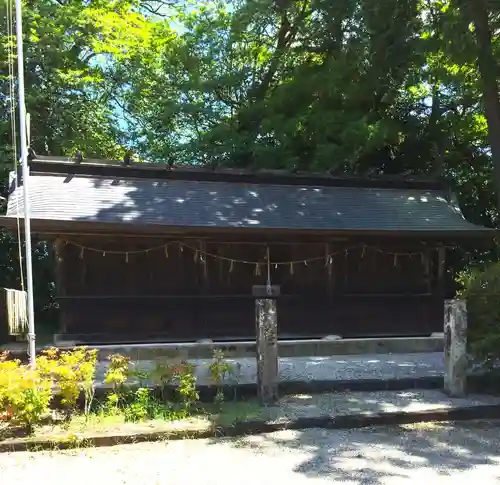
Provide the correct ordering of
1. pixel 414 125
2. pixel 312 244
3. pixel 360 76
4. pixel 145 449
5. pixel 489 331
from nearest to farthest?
pixel 145 449 → pixel 489 331 → pixel 312 244 → pixel 360 76 → pixel 414 125

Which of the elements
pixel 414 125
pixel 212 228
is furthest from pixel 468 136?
pixel 212 228

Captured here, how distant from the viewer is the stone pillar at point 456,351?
818 centimetres

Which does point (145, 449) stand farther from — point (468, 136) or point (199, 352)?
point (468, 136)

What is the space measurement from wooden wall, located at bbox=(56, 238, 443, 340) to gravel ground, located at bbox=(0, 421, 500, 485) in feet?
17.5

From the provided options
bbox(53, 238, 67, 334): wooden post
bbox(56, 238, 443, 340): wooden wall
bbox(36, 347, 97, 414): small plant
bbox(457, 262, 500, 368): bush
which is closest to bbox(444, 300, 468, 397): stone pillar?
bbox(457, 262, 500, 368): bush

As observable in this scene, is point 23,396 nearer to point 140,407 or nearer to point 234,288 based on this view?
point 140,407

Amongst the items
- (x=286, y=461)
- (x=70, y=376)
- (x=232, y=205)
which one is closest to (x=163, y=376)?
(x=70, y=376)

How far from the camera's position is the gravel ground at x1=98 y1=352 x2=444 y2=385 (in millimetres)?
9117

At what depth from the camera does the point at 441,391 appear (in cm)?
853

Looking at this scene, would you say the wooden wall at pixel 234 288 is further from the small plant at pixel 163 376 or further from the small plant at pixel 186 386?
the small plant at pixel 186 386

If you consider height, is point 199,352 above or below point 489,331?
below

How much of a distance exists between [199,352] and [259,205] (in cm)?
382

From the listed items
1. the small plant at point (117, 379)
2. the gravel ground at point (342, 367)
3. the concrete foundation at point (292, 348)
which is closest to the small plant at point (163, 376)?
the small plant at point (117, 379)

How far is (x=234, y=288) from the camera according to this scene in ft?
39.4
